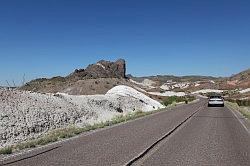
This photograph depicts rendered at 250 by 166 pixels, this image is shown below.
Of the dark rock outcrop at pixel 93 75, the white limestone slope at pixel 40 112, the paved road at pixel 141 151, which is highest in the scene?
the dark rock outcrop at pixel 93 75

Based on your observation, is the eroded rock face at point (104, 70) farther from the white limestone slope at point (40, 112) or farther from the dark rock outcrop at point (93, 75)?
the white limestone slope at point (40, 112)

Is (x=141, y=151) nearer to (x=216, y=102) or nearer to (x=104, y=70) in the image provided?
(x=216, y=102)

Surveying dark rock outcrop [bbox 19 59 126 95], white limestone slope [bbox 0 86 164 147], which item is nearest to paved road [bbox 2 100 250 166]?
white limestone slope [bbox 0 86 164 147]

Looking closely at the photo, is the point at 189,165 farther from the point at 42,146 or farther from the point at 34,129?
the point at 34,129

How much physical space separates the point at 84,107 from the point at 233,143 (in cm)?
2705

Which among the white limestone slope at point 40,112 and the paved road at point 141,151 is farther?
the white limestone slope at point 40,112

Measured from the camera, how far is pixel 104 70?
144250mm

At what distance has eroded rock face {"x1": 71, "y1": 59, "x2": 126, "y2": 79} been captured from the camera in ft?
454

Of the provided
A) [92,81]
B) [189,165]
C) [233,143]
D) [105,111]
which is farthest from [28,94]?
[92,81]

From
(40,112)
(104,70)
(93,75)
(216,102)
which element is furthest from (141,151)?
(104,70)

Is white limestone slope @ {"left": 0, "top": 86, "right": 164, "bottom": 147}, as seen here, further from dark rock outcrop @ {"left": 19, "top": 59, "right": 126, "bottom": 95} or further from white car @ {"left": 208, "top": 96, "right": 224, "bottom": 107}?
dark rock outcrop @ {"left": 19, "top": 59, "right": 126, "bottom": 95}

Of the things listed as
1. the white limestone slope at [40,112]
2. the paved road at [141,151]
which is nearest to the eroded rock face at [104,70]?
the white limestone slope at [40,112]

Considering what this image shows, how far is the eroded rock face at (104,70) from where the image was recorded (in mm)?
138250

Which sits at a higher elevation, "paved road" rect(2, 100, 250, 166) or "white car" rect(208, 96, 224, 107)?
"white car" rect(208, 96, 224, 107)
